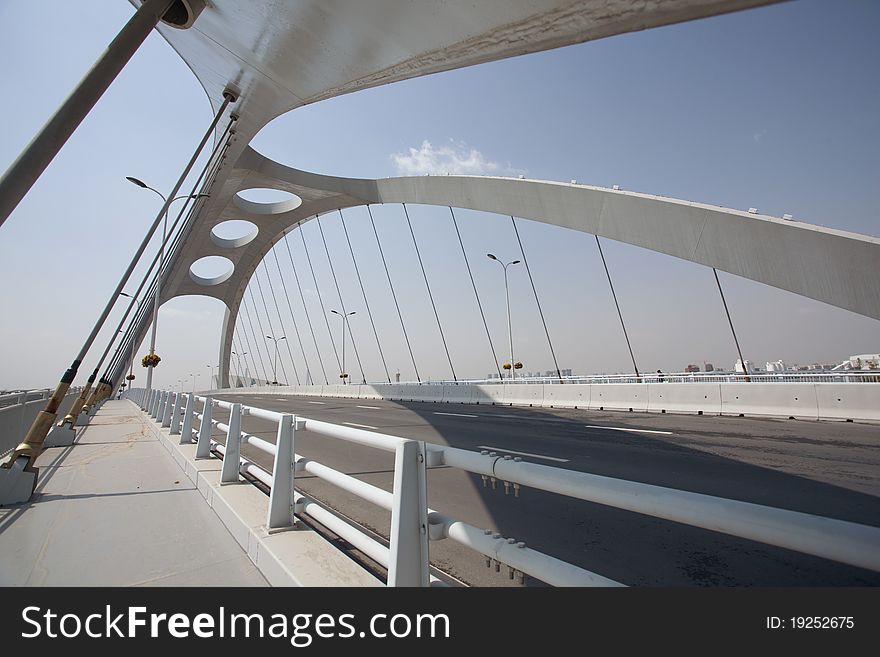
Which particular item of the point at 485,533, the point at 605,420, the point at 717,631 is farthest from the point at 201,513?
the point at 605,420

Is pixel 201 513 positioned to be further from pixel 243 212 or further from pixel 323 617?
pixel 243 212

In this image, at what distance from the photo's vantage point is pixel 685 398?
14.8 metres

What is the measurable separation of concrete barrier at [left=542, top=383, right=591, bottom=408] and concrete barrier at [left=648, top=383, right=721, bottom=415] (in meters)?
2.76

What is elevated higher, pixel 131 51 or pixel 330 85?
pixel 330 85

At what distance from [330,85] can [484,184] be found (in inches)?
620

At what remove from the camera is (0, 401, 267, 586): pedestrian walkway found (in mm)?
2924

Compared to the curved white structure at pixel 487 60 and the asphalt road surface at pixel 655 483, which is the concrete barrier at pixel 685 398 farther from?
the curved white structure at pixel 487 60

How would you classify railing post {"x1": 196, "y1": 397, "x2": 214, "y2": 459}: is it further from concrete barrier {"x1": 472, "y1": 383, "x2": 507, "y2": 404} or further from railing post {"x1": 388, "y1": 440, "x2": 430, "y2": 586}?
concrete barrier {"x1": 472, "y1": 383, "x2": 507, "y2": 404}

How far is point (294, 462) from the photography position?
11.5ft

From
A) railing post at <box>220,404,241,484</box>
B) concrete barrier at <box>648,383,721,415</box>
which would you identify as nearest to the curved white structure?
concrete barrier at <box>648,383,721,415</box>

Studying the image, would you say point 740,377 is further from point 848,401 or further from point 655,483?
point 655,483

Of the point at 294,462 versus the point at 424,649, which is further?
the point at 294,462

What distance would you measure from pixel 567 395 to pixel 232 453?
15820 millimetres

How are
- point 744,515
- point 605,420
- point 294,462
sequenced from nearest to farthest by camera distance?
1. point 744,515
2. point 294,462
3. point 605,420
